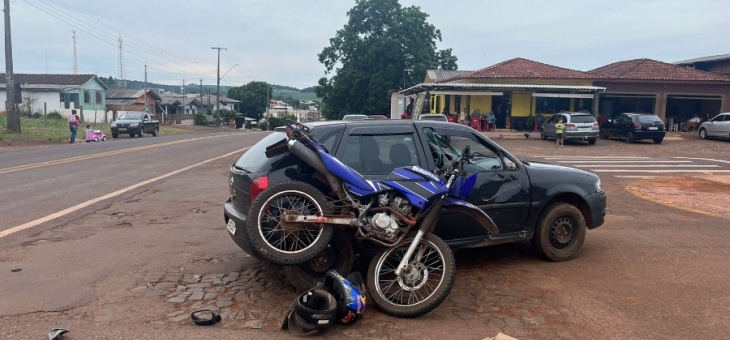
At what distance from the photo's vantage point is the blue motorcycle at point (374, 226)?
4832 millimetres

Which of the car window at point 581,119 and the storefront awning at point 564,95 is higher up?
the storefront awning at point 564,95

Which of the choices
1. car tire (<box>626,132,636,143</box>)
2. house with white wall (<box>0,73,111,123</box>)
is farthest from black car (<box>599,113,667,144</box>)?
house with white wall (<box>0,73,111,123</box>)

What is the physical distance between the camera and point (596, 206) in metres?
6.81

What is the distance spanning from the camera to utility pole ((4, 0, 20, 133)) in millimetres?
27531

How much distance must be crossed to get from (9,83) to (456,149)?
28357 millimetres

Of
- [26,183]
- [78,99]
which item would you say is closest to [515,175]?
[26,183]

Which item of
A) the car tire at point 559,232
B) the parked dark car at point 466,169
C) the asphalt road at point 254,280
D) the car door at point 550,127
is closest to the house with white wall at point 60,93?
the car door at point 550,127

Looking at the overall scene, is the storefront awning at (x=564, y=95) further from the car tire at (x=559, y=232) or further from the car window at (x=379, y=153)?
the car window at (x=379, y=153)

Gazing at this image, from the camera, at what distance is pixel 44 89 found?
5475 cm

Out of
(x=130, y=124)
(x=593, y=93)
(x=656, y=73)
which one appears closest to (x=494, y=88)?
(x=593, y=93)

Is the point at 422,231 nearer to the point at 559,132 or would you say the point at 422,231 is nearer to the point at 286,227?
the point at 286,227

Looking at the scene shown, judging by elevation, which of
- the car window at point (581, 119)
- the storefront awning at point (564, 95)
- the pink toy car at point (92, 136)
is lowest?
the pink toy car at point (92, 136)

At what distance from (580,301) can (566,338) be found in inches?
36.3

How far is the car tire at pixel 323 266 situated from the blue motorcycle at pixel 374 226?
35 centimetres
